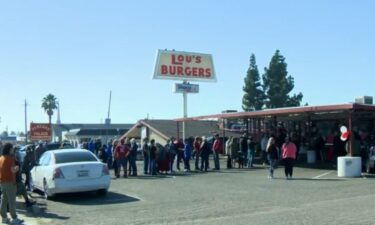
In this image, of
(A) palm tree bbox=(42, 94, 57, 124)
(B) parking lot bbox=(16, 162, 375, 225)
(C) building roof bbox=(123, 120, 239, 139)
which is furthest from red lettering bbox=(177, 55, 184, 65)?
(A) palm tree bbox=(42, 94, 57, 124)

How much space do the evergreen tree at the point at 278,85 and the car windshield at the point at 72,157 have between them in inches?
2486

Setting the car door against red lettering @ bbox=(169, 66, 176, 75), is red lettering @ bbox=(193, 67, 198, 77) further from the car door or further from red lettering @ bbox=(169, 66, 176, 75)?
the car door

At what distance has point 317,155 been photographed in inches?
1169

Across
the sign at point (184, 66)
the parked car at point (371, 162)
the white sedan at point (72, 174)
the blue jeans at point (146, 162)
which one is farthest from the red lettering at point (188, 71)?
the white sedan at point (72, 174)

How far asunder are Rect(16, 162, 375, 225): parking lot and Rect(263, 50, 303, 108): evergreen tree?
58.0m

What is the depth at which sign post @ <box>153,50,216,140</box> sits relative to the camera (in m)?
37.3

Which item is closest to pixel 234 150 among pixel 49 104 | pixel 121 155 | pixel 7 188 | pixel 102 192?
pixel 121 155

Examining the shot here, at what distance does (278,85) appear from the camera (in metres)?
79.1

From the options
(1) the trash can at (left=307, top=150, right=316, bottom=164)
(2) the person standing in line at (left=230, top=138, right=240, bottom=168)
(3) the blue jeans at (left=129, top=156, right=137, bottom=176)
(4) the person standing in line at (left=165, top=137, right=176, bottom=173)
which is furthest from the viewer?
(1) the trash can at (left=307, top=150, right=316, bottom=164)

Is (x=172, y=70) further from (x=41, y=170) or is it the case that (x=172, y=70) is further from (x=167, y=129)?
(x=41, y=170)

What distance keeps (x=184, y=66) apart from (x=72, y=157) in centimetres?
2273

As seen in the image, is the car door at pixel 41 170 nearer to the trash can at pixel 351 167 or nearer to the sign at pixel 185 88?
the trash can at pixel 351 167

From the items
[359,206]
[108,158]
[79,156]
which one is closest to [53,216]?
[79,156]

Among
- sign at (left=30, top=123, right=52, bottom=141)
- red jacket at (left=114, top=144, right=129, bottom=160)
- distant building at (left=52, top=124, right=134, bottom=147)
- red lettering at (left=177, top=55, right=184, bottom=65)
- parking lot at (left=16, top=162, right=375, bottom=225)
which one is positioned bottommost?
parking lot at (left=16, top=162, right=375, bottom=225)
